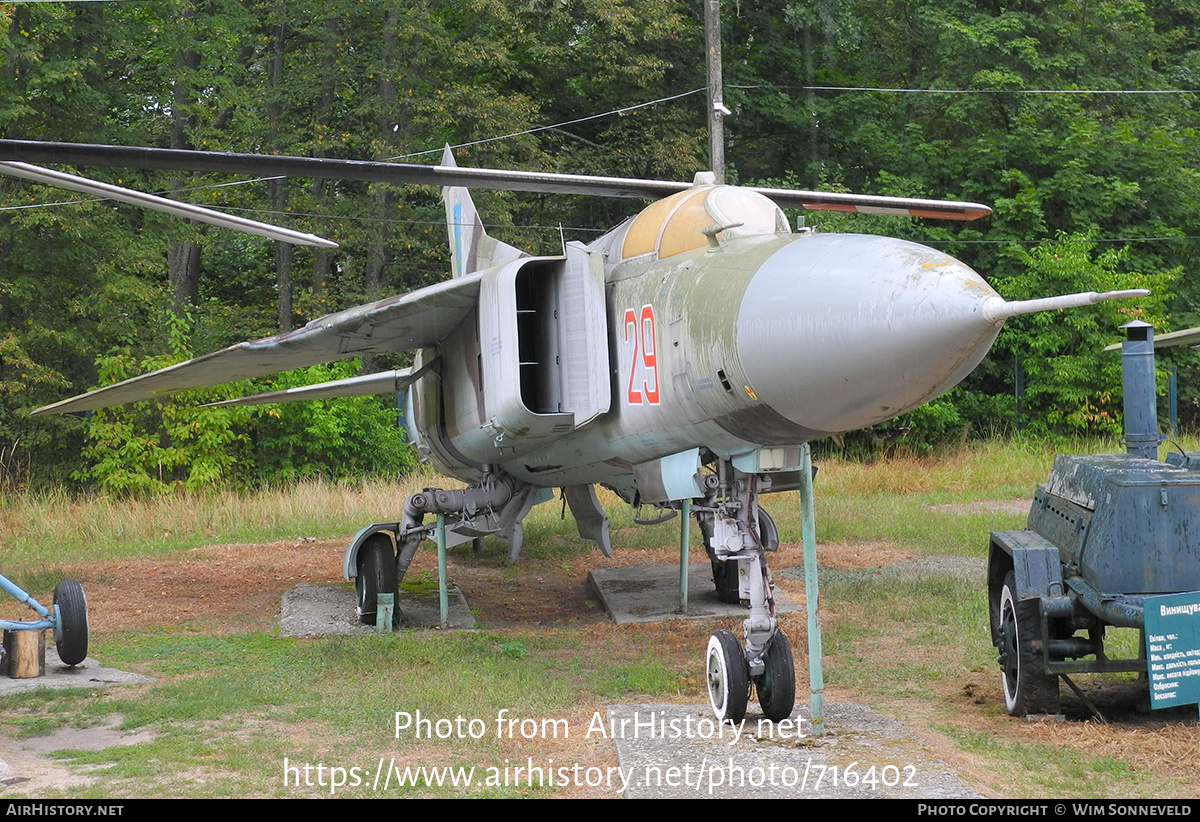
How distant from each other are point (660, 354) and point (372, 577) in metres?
4.35

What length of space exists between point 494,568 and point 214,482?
10.2 m

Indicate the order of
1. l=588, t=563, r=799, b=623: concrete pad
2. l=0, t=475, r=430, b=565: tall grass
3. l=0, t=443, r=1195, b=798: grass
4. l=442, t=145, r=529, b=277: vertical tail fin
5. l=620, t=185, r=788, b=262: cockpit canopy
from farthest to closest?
l=0, t=475, r=430, b=565: tall grass → l=442, t=145, r=529, b=277: vertical tail fin → l=588, t=563, r=799, b=623: concrete pad → l=620, t=185, r=788, b=262: cockpit canopy → l=0, t=443, r=1195, b=798: grass

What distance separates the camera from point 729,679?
654 centimetres

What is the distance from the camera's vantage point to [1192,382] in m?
26.8

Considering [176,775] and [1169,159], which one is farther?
[1169,159]

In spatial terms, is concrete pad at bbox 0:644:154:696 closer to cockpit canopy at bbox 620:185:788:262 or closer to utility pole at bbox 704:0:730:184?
cockpit canopy at bbox 620:185:788:262

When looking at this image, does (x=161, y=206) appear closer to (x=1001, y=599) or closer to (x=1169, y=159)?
(x=1001, y=599)

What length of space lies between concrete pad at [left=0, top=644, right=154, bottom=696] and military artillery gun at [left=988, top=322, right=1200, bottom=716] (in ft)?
19.1

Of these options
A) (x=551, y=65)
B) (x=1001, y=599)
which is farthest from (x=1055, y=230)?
(x=1001, y=599)

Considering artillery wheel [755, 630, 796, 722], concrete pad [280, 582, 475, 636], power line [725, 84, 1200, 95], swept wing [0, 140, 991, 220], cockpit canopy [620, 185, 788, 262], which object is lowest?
concrete pad [280, 582, 475, 636]

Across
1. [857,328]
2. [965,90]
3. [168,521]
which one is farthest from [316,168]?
[965,90]

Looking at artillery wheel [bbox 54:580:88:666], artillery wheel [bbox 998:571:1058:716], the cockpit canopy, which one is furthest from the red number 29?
artillery wheel [bbox 54:580:88:666]

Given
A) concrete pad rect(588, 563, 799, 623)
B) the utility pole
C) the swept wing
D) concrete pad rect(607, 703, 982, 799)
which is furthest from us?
the utility pole

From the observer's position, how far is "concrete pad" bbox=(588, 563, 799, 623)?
10703 mm
